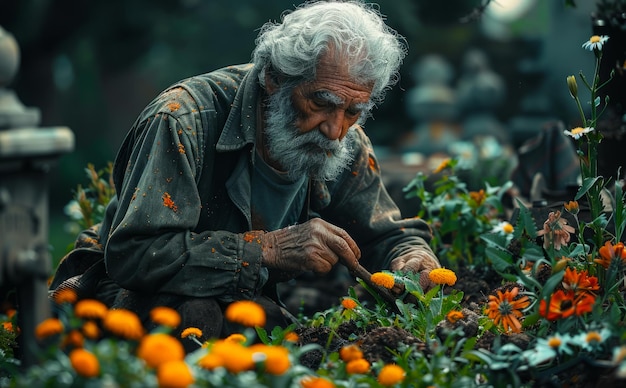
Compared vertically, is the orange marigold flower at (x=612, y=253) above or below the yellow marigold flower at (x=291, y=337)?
above

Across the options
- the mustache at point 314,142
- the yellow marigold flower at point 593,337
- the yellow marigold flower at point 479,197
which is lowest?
the yellow marigold flower at point 479,197

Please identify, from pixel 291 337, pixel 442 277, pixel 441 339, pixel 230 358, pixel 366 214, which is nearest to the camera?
pixel 230 358

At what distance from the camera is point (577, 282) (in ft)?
11.5

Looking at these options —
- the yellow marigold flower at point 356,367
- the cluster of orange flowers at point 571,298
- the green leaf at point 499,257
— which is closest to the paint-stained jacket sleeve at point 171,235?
the green leaf at point 499,257

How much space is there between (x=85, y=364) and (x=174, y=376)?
0.22m

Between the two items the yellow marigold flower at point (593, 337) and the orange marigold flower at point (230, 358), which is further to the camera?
the yellow marigold flower at point (593, 337)

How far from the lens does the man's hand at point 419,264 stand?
4.24 meters

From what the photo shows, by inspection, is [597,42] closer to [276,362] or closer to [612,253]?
[612,253]

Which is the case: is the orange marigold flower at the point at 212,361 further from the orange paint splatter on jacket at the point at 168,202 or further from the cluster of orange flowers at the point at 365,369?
the orange paint splatter on jacket at the point at 168,202

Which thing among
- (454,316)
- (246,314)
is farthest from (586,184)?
(246,314)

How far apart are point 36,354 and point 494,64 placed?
13.8m

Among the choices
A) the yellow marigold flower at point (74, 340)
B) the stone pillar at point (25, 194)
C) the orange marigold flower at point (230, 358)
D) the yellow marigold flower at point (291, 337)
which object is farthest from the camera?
the yellow marigold flower at point (291, 337)

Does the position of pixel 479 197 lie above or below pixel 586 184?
below

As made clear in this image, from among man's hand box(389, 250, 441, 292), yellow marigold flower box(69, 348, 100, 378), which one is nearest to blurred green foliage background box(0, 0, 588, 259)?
man's hand box(389, 250, 441, 292)
